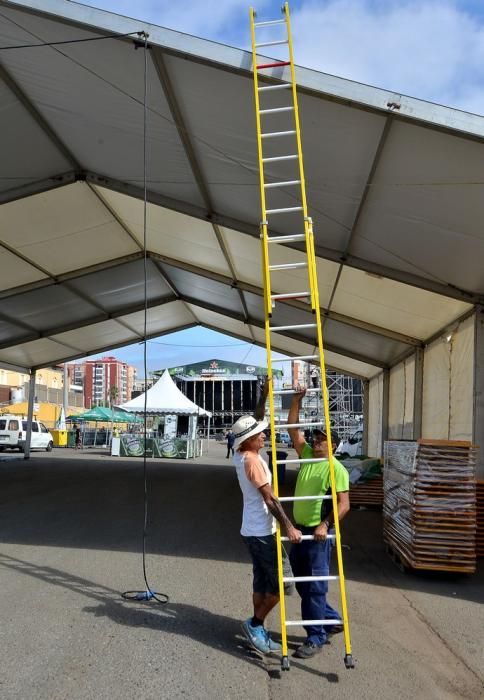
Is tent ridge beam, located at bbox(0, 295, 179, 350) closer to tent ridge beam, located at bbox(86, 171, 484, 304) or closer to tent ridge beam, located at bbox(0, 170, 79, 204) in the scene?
tent ridge beam, located at bbox(86, 171, 484, 304)

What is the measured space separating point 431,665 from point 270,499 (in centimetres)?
170

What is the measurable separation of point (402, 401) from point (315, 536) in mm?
13523

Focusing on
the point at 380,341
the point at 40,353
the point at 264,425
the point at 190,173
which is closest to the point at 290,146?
the point at 190,173

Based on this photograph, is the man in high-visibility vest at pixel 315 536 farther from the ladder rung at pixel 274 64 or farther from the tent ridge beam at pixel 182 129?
the tent ridge beam at pixel 182 129

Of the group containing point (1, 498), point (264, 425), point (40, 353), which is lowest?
point (1, 498)

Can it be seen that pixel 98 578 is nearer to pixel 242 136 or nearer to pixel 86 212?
pixel 242 136

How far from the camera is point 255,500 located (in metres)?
4.74

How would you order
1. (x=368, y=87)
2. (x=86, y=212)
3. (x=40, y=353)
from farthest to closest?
(x=40, y=353), (x=86, y=212), (x=368, y=87)

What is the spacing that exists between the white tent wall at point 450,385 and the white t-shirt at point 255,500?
6.35 metres

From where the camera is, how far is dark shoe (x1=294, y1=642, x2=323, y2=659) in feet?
14.7

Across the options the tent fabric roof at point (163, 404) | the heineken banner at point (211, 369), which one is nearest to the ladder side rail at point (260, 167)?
the tent fabric roof at point (163, 404)

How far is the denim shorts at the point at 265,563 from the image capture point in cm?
461

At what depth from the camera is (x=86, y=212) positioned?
40.5 feet

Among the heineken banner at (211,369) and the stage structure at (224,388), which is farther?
the stage structure at (224,388)
